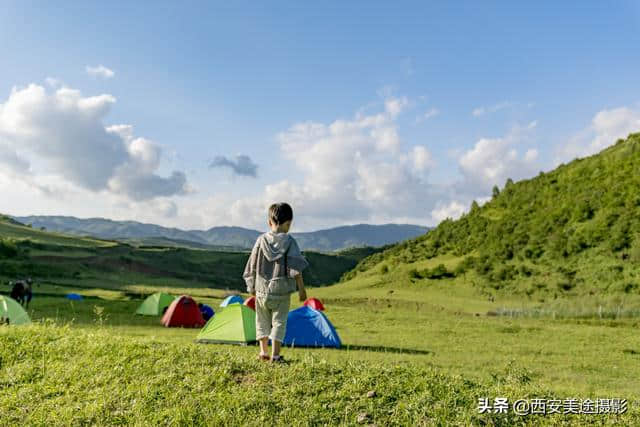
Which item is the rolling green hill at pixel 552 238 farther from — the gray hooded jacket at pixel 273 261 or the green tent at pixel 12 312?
the green tent at pixel 12 312

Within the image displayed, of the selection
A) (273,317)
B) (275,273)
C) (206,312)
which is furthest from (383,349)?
(206,312)

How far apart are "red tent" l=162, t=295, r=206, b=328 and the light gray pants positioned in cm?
1871

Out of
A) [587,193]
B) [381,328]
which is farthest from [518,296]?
[381,328]

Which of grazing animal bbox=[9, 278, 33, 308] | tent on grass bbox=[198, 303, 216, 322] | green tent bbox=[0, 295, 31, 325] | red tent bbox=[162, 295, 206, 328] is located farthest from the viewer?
grazing animal bbox=[9, 278, 33, 308]

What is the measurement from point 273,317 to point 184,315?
1931 cm

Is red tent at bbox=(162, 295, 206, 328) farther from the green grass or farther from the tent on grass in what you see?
the green grass

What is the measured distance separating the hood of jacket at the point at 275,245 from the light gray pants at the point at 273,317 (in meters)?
0.82

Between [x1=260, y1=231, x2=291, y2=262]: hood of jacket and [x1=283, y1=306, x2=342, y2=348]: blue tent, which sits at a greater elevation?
[x1=260, y1=231, x2=291, y2=262]: hood of jacket

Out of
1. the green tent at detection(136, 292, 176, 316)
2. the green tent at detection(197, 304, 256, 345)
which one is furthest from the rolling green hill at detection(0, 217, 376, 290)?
the green tent at detection(197, 304, 256, 345)

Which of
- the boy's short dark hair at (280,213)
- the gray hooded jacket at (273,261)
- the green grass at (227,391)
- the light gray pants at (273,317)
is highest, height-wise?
the boy's short dark hair at (280,213)

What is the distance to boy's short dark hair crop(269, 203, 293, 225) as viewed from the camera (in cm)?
865

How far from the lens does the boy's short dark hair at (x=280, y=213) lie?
8648 mm

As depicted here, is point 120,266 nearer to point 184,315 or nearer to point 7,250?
point 7,250

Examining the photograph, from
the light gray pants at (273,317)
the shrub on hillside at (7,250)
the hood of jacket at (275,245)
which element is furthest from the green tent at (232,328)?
the shrub on hillside at (7,250)
